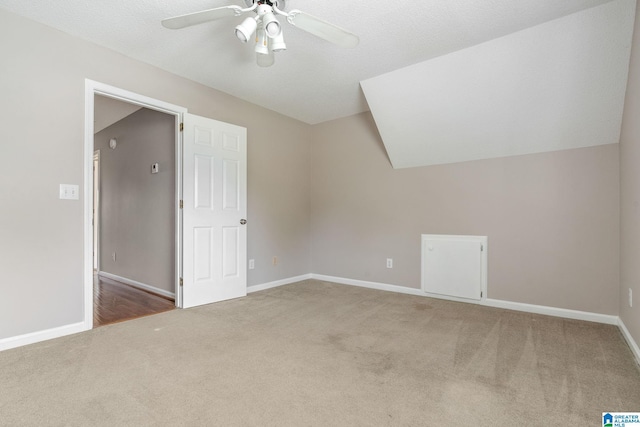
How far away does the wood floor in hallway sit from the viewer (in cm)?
286

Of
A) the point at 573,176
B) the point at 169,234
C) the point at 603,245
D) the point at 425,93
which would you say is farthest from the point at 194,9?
the point at 603,245

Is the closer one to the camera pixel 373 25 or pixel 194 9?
pixel 194 9

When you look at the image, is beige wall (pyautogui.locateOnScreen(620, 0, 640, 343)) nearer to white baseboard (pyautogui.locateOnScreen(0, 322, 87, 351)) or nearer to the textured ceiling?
the textured ceiling

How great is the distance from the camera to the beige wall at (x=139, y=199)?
3650mm

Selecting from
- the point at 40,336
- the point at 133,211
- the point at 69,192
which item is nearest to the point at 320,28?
the point at 69,192

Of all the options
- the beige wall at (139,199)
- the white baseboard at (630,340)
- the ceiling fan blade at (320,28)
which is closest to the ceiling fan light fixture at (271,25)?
the ceiling fan blade at (320,28)

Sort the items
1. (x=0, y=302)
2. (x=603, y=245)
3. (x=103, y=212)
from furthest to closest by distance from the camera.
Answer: (x=103, y=212) < (x=603, y=245) < (x=0, y=302)

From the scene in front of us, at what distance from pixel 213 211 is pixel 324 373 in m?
2.19

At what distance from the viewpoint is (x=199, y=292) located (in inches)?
125

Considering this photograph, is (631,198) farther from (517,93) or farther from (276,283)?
(276,283)

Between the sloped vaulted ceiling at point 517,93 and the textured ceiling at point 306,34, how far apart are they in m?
0.12

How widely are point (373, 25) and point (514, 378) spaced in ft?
8.34

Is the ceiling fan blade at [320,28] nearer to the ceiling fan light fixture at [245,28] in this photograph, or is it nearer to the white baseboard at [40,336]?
the ceiling fan light fixture at [245,28]

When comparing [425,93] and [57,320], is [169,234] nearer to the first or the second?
[57,320]
